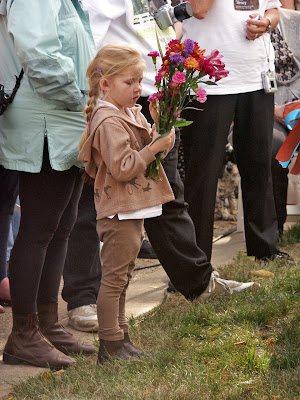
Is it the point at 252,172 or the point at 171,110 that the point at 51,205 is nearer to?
the point at 171,110

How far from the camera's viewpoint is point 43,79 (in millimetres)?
2990

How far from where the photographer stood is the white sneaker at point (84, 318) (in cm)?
382

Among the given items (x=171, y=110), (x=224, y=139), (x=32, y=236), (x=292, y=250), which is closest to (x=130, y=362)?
(x=32, y=236)

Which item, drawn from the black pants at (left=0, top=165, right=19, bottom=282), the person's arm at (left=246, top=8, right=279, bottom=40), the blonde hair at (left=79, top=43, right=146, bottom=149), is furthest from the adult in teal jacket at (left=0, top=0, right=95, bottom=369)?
the person's arm at (left=246, top=8, right=279, bottom=40)

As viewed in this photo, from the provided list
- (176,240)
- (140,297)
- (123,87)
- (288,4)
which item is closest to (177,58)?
(123,87)

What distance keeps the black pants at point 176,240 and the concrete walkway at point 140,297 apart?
40 cm

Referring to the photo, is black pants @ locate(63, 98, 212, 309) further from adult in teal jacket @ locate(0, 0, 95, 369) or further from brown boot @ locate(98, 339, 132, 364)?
brown boot @ locate(98, 339, 132, 364)

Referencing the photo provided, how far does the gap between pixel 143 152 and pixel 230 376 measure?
1054mm

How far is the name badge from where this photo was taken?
14.6ft

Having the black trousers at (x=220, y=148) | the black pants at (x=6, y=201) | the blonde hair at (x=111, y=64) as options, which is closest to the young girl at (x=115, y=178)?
the blonde hair at (x=111, y=64)

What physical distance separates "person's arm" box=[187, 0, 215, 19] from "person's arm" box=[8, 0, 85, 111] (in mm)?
1443

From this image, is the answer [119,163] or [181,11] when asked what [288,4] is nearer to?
[181,11]

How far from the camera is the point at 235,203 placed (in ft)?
23.2

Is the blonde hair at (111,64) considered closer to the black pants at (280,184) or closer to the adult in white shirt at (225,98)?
the adult in white shirt at (225,98)
